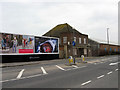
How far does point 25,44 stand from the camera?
2648cm

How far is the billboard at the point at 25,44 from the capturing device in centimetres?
2352

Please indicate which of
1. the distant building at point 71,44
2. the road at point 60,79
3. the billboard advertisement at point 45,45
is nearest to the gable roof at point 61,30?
the distant building at point 71,44

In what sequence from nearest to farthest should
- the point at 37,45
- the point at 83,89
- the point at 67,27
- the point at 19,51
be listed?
the point at 83,89
the point at 19,51
the point at 37,45
the point at 67,27

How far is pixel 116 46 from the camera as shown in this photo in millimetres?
69625

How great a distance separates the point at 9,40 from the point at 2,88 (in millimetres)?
18261

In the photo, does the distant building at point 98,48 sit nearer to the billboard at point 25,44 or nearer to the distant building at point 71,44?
the distant building at point 71,44

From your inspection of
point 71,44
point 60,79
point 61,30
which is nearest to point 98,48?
point 61,30

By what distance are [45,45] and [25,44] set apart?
16.7 feet

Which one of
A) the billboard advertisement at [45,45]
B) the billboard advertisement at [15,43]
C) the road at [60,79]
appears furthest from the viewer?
the billboard advertisement at [45,45]

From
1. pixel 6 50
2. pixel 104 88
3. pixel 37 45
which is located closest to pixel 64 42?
pixel 37 45

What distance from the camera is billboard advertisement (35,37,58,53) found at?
94.4 ft

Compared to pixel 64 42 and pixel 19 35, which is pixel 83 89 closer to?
pixel 19 35

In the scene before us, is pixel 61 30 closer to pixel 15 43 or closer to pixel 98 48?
pixel 98 48

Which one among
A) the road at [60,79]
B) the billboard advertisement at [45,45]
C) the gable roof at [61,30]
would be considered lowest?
the road at [60,79]
